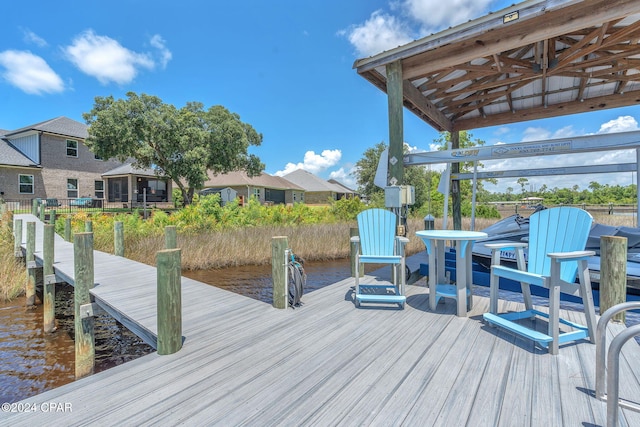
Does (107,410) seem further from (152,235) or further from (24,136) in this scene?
(24,136)

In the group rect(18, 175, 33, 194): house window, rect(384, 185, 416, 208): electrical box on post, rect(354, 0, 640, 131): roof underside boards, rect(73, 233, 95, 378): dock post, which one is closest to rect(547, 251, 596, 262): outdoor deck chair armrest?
rect(384, 185, 416, 208): electrical box on post

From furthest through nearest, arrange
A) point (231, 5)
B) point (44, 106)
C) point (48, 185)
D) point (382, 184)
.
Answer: point (44, 106) → point (48, 185) → point (231, 5) → point (382, 184)

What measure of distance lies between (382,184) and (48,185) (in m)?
21.2

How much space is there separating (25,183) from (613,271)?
927 inches

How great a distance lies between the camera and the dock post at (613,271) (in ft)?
8.30

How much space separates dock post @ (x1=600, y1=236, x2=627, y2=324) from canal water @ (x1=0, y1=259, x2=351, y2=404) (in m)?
4.47

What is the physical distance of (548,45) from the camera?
4352 millimetres

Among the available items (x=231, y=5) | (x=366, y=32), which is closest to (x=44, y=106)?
(x=231, y=5)

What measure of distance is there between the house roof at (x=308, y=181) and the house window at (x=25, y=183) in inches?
896

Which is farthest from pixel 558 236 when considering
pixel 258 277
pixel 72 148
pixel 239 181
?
pixel 239 181

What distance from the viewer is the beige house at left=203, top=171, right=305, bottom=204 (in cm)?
2661

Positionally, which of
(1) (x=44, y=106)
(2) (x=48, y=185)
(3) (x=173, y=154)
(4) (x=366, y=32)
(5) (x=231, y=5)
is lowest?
(2) (x=48, y=185)

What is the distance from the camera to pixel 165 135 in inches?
613

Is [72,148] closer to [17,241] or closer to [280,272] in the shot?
[17,241]
